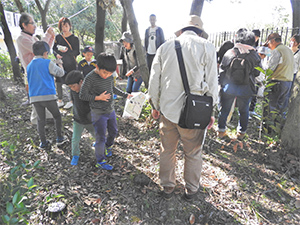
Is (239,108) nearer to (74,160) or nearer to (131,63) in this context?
(131,63)

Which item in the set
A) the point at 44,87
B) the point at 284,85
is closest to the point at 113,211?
the point at 44,87

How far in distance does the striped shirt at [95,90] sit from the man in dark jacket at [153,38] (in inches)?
135

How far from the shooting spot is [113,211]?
2334mm

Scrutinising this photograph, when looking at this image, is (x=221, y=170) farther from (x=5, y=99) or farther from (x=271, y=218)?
(x=5, y=99)

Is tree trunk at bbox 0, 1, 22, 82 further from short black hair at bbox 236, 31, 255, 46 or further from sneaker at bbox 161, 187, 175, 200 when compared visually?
short black hair at bbox 236, 31, 255, 46

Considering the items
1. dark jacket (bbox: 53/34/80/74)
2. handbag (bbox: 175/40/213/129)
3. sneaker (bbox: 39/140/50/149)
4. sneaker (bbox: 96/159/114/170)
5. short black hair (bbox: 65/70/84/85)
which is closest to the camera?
handbag (bbox: 175/40/213/129)

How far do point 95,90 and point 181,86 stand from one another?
1226mm

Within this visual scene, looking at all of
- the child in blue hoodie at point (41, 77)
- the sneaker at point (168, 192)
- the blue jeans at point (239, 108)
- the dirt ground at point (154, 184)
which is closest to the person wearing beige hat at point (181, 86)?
the sneaker at point (168, 192)

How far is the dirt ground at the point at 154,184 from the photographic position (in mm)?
2295

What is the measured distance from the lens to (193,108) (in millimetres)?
2033

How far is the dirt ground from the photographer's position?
2295 mm

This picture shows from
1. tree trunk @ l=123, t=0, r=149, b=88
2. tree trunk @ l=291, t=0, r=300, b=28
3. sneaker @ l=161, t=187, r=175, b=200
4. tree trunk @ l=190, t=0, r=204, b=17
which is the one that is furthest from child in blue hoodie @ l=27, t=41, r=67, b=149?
tree trunk @ l=291, t=0, r=300, b=28

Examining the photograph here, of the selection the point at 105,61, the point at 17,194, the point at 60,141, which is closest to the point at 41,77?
the point at 60,141

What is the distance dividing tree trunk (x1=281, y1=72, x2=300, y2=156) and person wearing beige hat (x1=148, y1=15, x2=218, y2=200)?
1.89 metres
